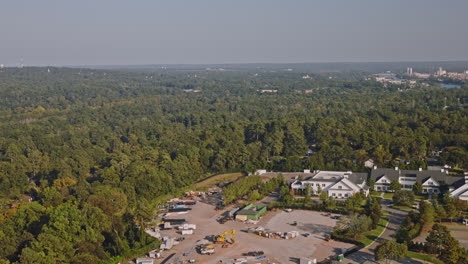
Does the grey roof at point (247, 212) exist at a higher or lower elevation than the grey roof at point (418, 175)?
lower

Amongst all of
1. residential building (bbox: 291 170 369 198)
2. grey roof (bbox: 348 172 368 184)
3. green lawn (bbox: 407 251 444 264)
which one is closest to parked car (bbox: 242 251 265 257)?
green lawn (bbox: 407 251 444 264)

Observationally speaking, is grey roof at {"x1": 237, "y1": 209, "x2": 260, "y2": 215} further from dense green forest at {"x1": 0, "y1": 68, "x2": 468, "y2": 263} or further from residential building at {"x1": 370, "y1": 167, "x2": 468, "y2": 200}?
residential building at {"x1": 370, "y1": 167, "x2": 468, "y2": 200}

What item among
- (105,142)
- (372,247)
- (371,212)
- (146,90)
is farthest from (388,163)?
(146,90)

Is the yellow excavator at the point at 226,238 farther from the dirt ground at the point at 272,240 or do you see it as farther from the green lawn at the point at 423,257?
the green lawn at the point at 423,257

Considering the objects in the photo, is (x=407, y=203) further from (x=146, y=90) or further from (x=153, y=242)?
(x=146, y=90)

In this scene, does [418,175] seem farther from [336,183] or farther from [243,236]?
[243,236]

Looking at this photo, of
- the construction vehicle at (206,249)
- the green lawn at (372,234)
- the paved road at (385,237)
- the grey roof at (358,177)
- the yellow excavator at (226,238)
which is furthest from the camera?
the grey roof at (358,177)

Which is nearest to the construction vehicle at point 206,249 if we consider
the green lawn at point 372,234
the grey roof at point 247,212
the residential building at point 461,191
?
the grey roof at point 247,212
